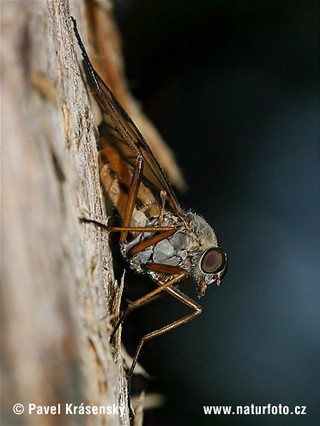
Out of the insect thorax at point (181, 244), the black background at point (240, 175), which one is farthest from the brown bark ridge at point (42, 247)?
the black background at point (240, 175)

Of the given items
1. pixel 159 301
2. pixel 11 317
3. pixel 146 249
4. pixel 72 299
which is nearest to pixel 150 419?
pixel 159 301

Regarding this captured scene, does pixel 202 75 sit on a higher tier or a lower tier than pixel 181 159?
higher

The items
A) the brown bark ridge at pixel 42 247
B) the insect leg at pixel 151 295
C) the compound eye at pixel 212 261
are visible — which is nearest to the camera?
the brown bark ridge at pixel 42 247

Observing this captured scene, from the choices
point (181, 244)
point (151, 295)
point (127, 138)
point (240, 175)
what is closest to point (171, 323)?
point (151, 295)

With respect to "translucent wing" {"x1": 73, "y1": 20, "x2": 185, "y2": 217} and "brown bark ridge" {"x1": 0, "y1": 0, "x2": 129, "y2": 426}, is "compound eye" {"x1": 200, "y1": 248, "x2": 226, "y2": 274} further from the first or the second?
"brown bark ridge" {"x1": 0, "y1": 0, "x2": 129, "y2": 426}

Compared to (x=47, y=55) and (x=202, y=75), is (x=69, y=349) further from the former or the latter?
(x=202, y=75)

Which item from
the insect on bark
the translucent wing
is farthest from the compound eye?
the translucent wing

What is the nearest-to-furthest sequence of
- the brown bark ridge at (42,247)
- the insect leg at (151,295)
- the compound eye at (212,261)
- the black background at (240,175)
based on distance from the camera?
the brown bark ridge at (42,247)
the insect leg at (151,295)
the compound eye at (212,261)
the black background at (240,175)

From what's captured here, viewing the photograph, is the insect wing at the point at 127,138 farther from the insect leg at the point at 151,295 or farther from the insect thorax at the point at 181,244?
the insect leg at the point at 151,295
